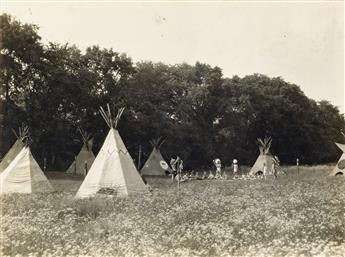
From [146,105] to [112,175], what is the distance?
21.2 metres

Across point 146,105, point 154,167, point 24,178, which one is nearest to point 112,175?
point 24,178

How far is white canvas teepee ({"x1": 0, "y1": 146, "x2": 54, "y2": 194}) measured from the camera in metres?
20.1

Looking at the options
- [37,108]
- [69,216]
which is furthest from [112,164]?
[37,108]

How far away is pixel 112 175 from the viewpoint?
19281mm

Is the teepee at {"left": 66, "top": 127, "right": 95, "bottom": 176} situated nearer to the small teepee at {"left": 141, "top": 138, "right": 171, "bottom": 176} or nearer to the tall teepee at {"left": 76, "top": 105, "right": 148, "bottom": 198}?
the small teepee at {"left": 141, "top": 138, "right": 171, "bottom": 176}

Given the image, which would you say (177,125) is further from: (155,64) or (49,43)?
(49,43)

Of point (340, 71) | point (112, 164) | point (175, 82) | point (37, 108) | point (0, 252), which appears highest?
point (175, 82)

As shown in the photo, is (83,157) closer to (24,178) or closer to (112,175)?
(24,178)

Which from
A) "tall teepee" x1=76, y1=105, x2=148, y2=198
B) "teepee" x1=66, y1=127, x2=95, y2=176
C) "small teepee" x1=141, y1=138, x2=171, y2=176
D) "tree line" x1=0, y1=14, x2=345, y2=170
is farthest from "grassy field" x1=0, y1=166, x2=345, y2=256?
"small teepee" x1=141, y1=138, x2=171, y2=176

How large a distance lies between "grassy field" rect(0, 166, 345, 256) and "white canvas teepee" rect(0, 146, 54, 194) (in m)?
5.61

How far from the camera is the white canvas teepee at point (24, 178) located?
65.9 ft

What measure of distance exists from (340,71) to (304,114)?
4176cm

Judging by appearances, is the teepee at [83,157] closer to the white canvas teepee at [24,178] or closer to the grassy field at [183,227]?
the white canvas teepee at [24,178]

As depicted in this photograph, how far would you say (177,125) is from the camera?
4081 centimetres
